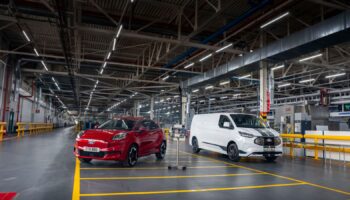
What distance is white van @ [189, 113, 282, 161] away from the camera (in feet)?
30.4

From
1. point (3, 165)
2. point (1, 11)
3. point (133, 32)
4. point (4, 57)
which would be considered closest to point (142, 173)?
point (3, 165)

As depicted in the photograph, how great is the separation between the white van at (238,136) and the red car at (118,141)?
292 cm

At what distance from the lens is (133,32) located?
12.2 metres

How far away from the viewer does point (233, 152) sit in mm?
9719

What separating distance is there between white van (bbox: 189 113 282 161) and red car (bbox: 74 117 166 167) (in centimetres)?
292

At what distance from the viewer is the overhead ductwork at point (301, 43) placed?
9820 millimetres

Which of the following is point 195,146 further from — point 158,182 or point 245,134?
point 158,182

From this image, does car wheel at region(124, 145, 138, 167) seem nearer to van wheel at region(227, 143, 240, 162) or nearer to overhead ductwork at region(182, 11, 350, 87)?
van wheel at region(227, 143, 240, 162)

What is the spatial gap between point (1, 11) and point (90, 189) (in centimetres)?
1209

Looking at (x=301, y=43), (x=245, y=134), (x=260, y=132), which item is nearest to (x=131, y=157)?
(x=245, y=134)

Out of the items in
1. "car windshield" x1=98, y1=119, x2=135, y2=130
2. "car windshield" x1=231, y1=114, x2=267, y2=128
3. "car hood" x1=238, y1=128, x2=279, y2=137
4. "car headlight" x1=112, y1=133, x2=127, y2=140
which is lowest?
"car headlight" x1=112, y1=133, x2=127, y2=140

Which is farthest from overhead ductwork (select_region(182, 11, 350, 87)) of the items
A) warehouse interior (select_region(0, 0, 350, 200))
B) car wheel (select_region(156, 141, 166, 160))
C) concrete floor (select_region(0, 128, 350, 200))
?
car wheel (select_region(156, 141, 166, 160))

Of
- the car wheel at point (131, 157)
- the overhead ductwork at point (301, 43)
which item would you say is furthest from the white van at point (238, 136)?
the overhead ductwork at point (301, 43)

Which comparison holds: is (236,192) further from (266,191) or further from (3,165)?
(3,165)
